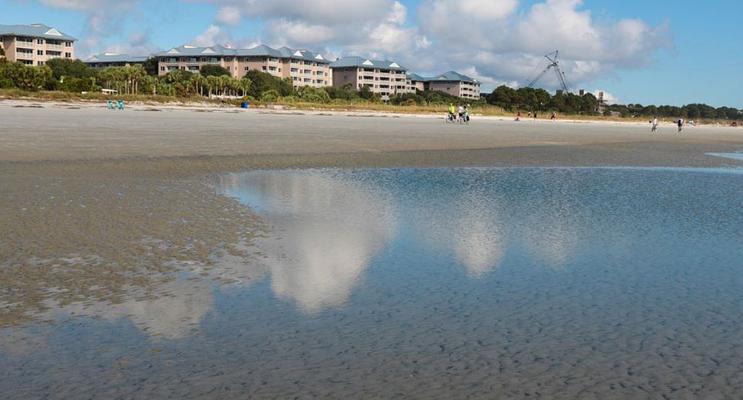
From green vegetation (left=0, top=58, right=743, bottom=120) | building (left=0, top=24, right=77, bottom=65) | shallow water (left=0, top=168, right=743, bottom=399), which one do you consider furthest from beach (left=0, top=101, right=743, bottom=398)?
building (left=0, top=24, right=77, bottom=65)

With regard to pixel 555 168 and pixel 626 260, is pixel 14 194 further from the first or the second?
pixel 555 168

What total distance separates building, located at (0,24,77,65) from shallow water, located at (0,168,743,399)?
175m

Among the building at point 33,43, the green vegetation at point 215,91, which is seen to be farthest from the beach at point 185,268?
the building at point 33,43

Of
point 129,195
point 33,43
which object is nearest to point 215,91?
point 33,43

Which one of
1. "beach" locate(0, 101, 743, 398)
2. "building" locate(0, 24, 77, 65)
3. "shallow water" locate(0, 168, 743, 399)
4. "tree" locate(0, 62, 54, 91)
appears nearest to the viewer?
"shallow water" locate(0, 168, 743, 399)

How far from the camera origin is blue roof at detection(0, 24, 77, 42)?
535ft

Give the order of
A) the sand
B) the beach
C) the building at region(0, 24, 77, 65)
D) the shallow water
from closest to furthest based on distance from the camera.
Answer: the shallow water → the beach → the sand → the building at region(0, 24, 77, 65)

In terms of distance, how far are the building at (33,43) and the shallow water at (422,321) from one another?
174788 mm

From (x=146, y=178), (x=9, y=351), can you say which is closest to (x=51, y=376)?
(x=9, y=351)

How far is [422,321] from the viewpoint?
5.76 m

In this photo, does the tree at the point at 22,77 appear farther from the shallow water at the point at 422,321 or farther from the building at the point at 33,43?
the building at the point at 33,43

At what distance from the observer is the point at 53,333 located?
5.25 meters

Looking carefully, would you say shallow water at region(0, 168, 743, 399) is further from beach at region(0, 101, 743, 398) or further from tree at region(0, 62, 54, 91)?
tree at region(0, 62, 54, 91)

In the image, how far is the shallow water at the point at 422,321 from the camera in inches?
175
